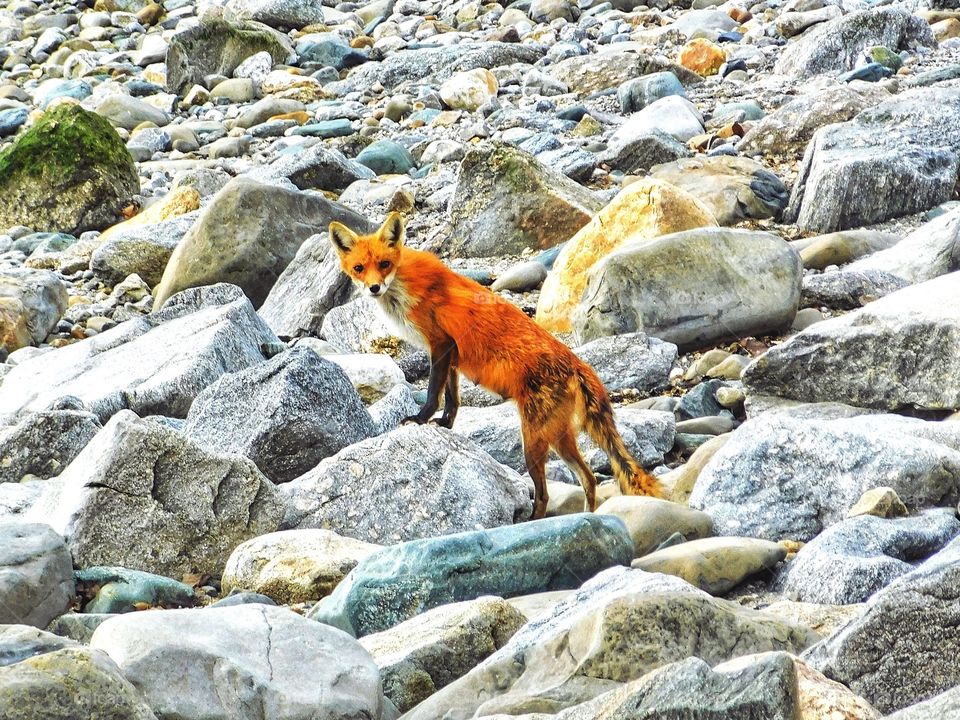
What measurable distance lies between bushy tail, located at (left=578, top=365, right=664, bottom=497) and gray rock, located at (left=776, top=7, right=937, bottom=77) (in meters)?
10.6

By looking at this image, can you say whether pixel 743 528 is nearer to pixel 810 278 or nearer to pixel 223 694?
pixel 223 694

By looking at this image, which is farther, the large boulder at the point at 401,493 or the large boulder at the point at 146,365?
the large boulder at the point at 146,365

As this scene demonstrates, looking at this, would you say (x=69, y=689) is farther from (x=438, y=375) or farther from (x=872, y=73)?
(x=872, y=73)

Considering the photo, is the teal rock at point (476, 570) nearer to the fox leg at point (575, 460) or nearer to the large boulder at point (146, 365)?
the fox leg at point (575, 460)

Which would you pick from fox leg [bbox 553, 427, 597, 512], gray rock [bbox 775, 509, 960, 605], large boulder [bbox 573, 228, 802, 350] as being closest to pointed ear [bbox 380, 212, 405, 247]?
fox leg [bbox 553, 427, 597, 512]

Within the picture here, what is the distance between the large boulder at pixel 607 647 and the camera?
3918 millimetres

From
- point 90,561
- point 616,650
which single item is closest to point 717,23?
point 90,561

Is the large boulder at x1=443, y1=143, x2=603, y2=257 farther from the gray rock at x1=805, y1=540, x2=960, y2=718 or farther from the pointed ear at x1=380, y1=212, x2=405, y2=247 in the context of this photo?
the gray rock at x1=805, y1=540, x2=960, y2=718

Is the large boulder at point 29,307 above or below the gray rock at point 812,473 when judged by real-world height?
below

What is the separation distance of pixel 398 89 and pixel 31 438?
12.7m

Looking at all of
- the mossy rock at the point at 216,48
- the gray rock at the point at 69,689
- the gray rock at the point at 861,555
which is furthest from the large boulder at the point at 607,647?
the mossy rock at the point at 216,48

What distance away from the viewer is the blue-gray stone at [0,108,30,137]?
21.1 metres

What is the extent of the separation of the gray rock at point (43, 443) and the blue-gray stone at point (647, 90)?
9.96 meters

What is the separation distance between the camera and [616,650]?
3973mm
